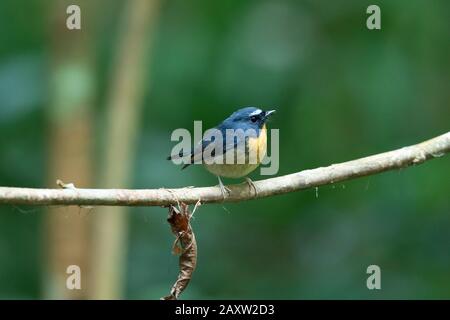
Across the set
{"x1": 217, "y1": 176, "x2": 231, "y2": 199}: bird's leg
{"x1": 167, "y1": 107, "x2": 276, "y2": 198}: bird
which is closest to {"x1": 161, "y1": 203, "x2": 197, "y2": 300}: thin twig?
{"x1": 217, "y1": 176, "x2": 231, "y2": 199}: bird's leg

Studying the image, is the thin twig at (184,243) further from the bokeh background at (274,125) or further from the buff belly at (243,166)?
the bokeh background at (274,125)

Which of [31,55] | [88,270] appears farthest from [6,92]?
[88,270]

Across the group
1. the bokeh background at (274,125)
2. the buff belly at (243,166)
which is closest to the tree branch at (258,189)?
the buff belly at (243,166)

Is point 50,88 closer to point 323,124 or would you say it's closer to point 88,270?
point 88,270

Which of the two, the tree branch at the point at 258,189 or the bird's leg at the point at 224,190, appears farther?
the bird's leg at the point at 224,190

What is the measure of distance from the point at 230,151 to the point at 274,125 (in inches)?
109

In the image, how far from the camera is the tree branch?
3.99m

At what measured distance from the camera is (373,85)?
306 inches

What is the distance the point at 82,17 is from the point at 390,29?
276cm

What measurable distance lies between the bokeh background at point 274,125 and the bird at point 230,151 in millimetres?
2032

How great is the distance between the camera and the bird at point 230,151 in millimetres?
4953

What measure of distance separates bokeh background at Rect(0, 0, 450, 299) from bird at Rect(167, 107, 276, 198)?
2.03 meters

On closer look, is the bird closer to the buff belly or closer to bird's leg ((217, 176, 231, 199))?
the buff belly

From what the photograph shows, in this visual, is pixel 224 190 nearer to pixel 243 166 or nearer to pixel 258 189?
pixel 258 189
